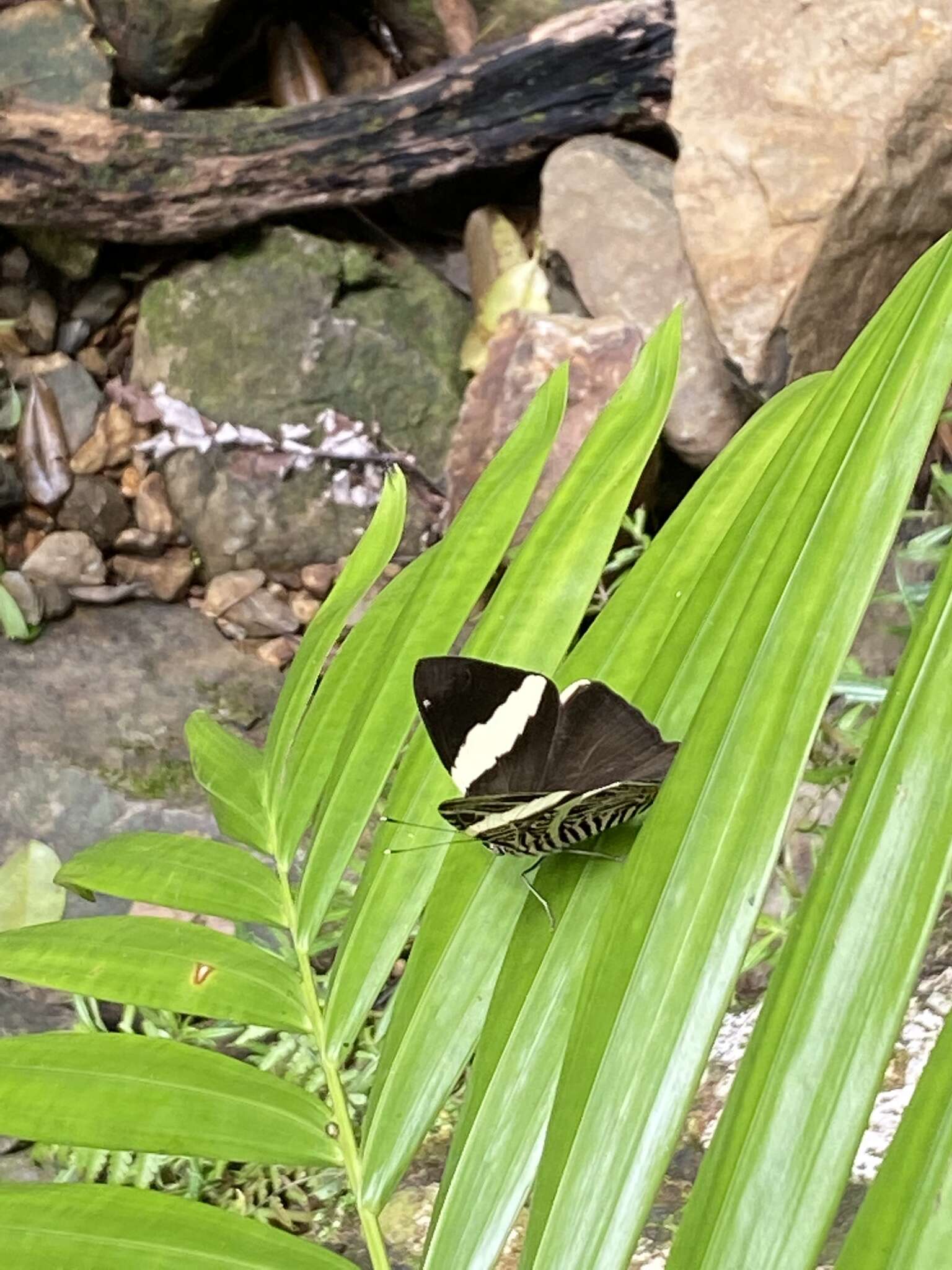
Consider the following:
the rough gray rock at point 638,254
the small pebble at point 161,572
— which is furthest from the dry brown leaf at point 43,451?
the rough gray rock at point 638,254

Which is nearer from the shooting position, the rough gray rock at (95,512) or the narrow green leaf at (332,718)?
the narrow green leaf at (332,718)

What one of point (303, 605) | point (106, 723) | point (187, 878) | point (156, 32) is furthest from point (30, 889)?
point (156, 32)

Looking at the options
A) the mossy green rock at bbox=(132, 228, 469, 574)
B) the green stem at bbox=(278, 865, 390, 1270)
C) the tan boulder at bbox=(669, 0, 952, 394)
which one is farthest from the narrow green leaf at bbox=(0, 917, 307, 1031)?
the mossy green rock at bbox=(132, 228, 469, 574)

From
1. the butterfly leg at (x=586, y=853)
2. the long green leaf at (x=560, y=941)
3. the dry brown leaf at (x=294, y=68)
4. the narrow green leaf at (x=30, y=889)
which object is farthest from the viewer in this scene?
the dry brown leaf at (x=294, y=68)

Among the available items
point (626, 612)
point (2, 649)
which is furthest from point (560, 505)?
point (2, 649)

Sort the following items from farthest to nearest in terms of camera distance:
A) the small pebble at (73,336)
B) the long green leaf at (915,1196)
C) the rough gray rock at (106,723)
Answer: the small pebble at (73,336)
the rough gray rock at (106,723)
the long green leaf at (915,1196)

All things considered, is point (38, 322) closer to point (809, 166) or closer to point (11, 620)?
point (11, 620)

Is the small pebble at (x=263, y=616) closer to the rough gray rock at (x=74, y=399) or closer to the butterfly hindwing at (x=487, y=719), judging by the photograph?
the rough gray rock at (x=74, y=399)


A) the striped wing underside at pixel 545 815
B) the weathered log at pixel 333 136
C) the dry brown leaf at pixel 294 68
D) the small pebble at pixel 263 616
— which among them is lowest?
the small pebble at pixel 263 616
